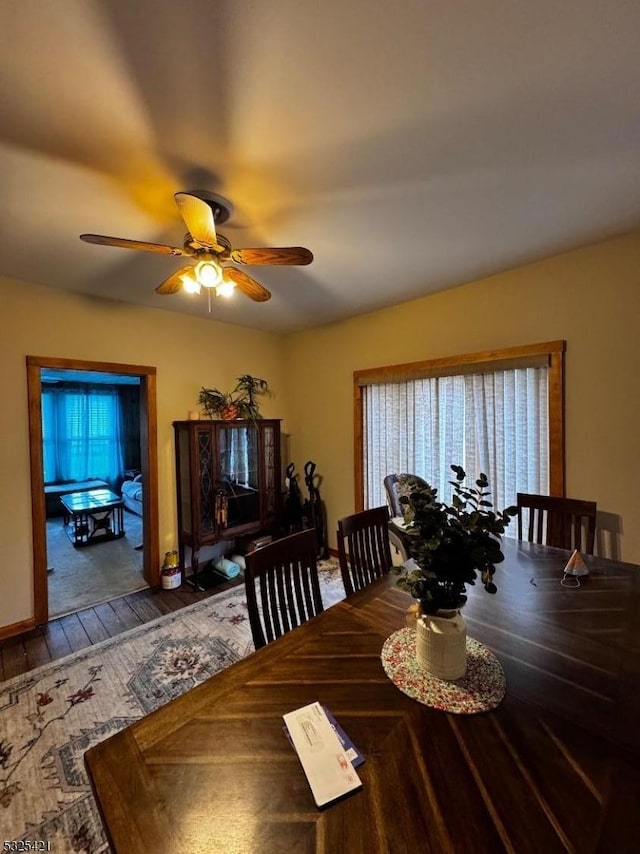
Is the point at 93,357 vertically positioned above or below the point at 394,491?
above

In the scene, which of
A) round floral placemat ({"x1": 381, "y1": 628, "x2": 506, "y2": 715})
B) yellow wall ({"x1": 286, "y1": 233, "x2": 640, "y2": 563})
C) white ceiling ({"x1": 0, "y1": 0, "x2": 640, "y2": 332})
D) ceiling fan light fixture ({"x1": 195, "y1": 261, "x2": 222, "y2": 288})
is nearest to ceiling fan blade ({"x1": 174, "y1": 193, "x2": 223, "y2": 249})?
ceiling fan light fixture ({"x1": 195, "y1": 261, "x2": 222, "y2": 288})

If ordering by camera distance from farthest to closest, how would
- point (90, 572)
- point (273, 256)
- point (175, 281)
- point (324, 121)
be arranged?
point (90, 572) < point (175, 281) < point (273, 256) < point (324, 121)

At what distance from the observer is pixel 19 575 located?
263 centimetres

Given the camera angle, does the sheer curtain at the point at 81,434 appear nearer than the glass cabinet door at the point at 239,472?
No

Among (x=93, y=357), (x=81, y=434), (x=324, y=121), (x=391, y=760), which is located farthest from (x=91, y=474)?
(x=391, y=760)

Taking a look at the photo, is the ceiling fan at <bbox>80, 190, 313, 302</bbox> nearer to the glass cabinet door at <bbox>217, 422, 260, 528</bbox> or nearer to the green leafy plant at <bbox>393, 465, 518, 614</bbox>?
the green leafy plant at <bbox>393, 465, 518, 614</bbox>

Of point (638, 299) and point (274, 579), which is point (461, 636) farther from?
point (638, 299)

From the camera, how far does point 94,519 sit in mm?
4633

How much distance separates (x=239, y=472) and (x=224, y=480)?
197 millimetres

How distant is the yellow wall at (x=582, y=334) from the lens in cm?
218

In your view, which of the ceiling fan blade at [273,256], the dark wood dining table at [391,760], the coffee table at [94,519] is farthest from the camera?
the coffee table at [94,519]

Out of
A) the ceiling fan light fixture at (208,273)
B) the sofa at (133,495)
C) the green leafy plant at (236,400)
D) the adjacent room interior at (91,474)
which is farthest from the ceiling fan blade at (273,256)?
the sofa at (133,495)

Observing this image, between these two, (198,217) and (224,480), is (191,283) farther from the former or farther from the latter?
(224,480)

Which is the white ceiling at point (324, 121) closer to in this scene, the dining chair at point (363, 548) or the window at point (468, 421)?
the window at point (468, 421)
